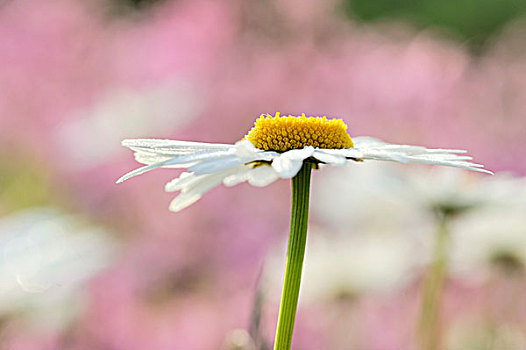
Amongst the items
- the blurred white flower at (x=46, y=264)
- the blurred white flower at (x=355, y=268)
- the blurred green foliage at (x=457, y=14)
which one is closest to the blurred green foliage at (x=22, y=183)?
the blurred white flower at (x=46, y=264)

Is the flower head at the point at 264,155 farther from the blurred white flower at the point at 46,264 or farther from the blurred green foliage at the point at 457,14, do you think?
the blurred green foliage at the point at 457,14

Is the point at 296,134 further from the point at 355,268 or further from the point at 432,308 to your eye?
the point at 355,268

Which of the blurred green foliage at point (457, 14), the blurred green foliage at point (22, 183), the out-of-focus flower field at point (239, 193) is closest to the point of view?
the out-of-focus flower field at point (239, 193)

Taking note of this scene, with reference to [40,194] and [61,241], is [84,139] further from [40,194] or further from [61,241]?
[61,241]

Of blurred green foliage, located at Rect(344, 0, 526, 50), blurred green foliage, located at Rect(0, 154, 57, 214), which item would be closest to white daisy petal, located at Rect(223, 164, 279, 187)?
blurred green foliage, located at Rect(0, 154, 57, 214)

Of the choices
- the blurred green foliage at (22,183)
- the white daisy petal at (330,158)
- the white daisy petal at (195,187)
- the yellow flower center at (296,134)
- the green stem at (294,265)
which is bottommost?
the green stem at (294,265)

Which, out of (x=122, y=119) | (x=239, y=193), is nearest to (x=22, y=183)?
(x=122, y=119)

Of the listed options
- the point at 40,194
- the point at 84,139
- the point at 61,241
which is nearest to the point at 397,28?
the point at 84,139
